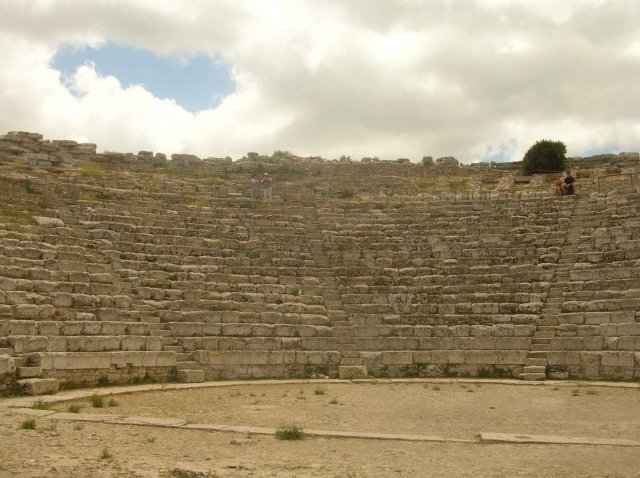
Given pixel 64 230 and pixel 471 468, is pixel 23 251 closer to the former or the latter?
pixel 64 230

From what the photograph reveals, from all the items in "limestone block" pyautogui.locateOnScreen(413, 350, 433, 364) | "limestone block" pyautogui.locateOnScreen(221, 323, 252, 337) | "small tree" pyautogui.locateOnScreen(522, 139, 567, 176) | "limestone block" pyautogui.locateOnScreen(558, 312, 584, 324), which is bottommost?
"limestone block" pyautogui.locateOnScreen(413, 350, 433, 364)

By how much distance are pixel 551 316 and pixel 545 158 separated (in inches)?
603

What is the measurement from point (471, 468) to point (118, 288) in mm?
10054

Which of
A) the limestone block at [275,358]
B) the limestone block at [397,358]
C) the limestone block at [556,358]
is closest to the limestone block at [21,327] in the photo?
the limestone block at [275,358]

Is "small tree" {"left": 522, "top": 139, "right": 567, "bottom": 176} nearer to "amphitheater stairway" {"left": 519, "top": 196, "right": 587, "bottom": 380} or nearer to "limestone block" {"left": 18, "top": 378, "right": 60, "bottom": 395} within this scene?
"amphitheater stairway" {"left": 519, "top": 196, "right": 587, "bottom": 380}

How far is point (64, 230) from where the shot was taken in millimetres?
16625

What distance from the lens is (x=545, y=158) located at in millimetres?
29062

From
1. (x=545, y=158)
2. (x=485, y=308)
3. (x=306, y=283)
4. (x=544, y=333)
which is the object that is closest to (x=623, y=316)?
(x=544, y=333)

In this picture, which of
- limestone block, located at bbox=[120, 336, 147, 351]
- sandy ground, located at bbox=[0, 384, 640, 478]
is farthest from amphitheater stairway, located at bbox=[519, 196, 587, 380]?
limestone block, located at bbox=[120, 336, 147, 351]

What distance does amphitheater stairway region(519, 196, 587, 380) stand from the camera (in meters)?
14.4

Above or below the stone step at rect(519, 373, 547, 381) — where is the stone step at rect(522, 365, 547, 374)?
above

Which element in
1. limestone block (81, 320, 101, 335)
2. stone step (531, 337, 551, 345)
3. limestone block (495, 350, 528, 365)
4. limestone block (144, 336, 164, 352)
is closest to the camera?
limestone block (81, 320, 101, 335)

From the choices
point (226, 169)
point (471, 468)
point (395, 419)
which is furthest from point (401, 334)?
point (226, 169)

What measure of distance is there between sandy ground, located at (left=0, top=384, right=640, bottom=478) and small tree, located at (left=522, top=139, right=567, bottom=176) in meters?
18.0
